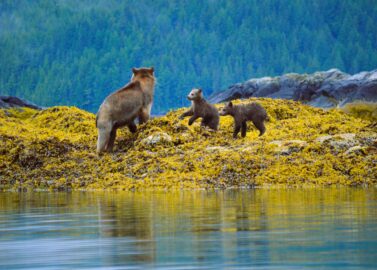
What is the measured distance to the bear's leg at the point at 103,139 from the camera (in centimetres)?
2033

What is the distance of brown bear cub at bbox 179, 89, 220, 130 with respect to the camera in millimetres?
21625

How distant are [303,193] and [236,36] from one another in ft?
317

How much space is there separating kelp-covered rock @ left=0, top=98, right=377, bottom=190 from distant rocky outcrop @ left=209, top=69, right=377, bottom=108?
107 feet

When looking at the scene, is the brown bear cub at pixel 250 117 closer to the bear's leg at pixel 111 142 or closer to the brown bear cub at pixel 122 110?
the brown bear cub at pixel 122 110

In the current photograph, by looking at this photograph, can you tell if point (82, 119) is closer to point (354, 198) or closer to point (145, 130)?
point (145, 130)

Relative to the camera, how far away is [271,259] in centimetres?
627

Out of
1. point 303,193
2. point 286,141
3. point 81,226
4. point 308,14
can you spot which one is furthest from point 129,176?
point 308,14

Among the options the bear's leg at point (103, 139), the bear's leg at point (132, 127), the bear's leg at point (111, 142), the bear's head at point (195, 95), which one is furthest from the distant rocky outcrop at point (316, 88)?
the bear's leg at point (103, 139)

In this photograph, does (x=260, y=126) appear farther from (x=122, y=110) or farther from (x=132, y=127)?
(x=122, y=110)

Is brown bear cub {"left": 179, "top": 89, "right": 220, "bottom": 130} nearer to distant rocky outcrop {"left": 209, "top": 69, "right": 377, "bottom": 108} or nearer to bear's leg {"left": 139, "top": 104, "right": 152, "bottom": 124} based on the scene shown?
bear's leg {"left": 139, "top": 104, "right": 152, "bottom": 124}

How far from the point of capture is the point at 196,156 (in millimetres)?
19047

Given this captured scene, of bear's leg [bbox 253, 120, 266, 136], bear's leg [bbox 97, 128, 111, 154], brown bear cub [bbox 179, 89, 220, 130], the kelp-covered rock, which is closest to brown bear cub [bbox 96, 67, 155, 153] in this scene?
bear's leg [bbox 97, 128, 111, 154]

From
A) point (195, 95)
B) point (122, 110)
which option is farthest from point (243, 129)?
point (122, 110)

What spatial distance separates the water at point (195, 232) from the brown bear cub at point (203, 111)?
7.49 metres
